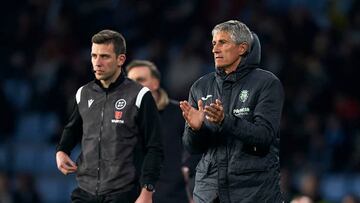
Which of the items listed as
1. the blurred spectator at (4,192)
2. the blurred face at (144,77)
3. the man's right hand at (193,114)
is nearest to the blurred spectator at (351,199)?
the blurred face at (144,77)

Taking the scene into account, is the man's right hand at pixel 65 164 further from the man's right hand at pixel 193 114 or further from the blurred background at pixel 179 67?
the blurred background at pixel 179 67

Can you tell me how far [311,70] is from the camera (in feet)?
46.0

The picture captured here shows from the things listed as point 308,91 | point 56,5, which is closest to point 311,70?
point 308,91

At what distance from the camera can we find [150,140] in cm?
661

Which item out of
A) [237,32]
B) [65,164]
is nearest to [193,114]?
[237,32]

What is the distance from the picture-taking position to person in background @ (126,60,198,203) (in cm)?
805

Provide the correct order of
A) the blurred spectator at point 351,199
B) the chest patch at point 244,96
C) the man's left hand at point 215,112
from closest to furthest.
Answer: the man's left hand at point 215,112, the chest patch at point 244,96, the blurred spectator at point 351,199

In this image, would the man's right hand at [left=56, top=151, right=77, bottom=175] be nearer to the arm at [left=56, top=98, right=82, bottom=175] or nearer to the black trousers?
the arm at [left=56, top=98, right=82, bottom=175]

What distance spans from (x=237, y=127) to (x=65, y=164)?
4.58 feet

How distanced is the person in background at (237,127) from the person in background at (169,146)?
1.80 m

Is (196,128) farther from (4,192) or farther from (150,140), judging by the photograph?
(4,192)

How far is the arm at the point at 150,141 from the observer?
21.4 feet

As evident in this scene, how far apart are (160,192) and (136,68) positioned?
3.71 ft

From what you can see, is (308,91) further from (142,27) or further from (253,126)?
(253,126)
